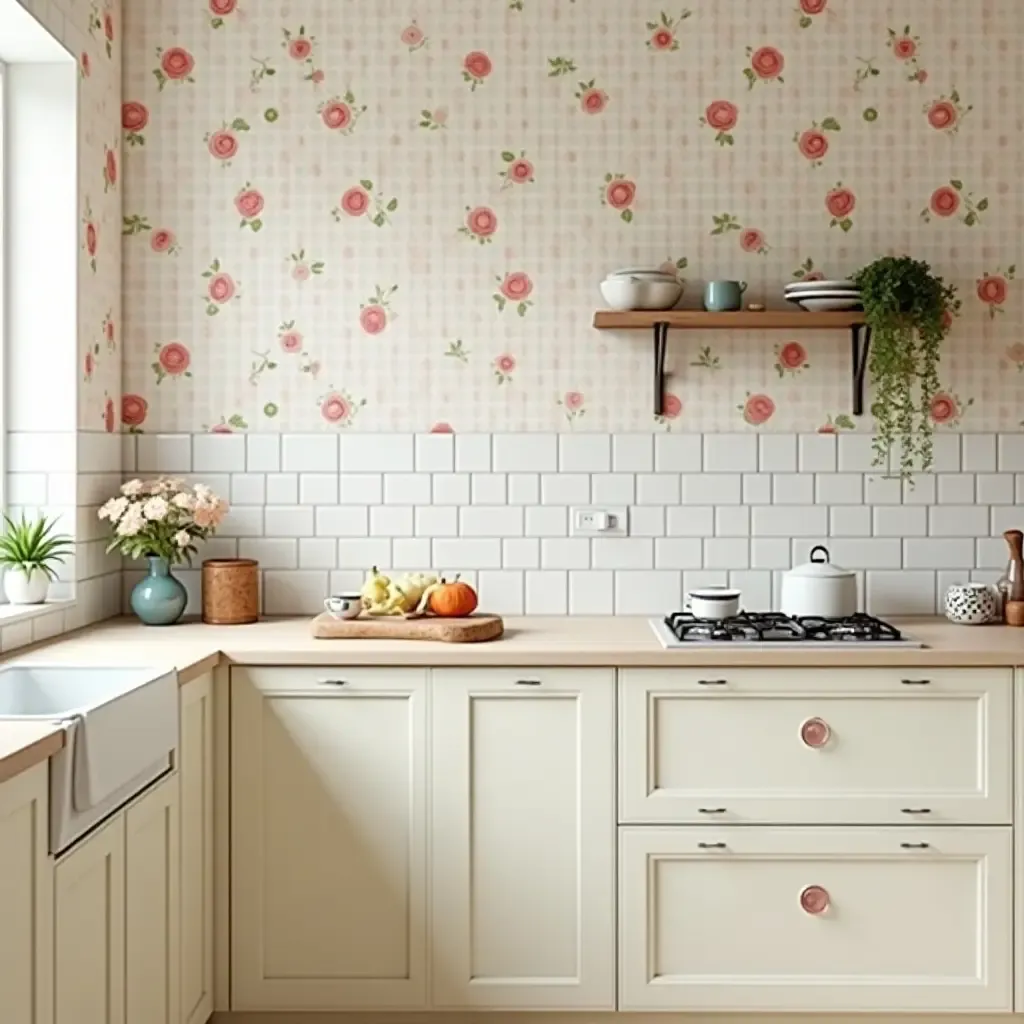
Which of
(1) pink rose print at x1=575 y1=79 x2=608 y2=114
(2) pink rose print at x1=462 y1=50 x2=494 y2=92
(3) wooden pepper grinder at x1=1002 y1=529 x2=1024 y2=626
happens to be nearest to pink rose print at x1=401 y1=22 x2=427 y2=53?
(2) pink rose print at x1=462 y1=50 x2=494 y2=92

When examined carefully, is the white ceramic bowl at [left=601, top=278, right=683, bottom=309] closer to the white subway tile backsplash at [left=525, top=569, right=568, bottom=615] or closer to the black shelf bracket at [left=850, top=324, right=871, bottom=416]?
the black shelf bracket at [left=850, top=324, right=871, bottom=416]

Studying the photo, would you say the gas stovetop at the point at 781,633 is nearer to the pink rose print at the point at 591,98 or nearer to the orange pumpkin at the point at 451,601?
the orange pumpkin at the point at 451,601

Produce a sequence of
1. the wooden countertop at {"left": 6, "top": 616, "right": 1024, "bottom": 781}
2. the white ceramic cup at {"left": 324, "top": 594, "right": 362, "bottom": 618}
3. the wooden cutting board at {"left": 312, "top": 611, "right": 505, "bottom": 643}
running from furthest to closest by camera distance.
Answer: the white ceramic cup at {"left": 324, "top": 594, "right": 362, "bottom": 618} → the wooden cutting board at {"left": 312, "top": 611, "right": 505, "bottom": 643} → the wooden countertop at {"left": 6, "top": 616, "right": 1024, "bottom": 781}

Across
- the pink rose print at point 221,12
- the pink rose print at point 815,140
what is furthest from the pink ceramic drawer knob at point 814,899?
the pink rose print at point 221,12

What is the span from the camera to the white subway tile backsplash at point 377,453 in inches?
157

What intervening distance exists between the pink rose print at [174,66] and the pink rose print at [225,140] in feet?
0.51

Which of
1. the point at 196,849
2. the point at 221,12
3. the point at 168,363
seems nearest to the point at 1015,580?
the point at 196,849

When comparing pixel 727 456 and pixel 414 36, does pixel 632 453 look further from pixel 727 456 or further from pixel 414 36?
pixel 414 36

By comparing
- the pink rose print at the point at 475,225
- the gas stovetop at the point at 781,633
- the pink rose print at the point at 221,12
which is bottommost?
the gas stovetop at the point at 781,633

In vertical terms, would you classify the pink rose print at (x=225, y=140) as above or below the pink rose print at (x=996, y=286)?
above

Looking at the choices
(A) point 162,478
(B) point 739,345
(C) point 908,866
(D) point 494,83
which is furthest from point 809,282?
(A) point 162,478

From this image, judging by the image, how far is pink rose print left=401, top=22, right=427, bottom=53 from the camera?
3977 millimetres

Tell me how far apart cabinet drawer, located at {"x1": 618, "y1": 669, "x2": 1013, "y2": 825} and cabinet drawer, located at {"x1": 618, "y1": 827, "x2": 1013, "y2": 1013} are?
52 millimetres

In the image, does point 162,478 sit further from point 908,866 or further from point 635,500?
point 908,866
